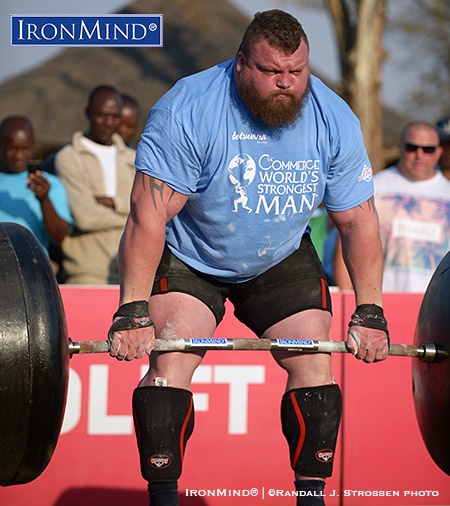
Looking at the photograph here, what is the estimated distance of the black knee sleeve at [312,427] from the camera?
13.5 feet

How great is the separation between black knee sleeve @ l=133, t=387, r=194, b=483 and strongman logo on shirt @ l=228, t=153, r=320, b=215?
0.77 m

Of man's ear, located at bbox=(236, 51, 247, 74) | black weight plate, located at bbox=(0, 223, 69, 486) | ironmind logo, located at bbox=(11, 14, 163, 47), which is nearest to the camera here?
black weight plate, located at bbox=(0, 223, 69, 486)

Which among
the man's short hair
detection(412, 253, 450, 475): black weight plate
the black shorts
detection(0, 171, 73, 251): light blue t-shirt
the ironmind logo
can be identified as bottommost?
detection(412, 253, 450, 475): black weight plate

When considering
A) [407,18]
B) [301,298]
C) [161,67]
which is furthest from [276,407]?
[407,18]

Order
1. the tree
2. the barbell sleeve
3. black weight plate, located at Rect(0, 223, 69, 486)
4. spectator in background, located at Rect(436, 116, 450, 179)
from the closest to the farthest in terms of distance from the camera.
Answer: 1. black weight plate, located at Rect(0, 223, 69, 486)
2. the barbell sleeve
3. spectator in background, located at Rect(436, 116, 450, 179)
4. the tree

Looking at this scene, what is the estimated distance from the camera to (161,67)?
14.8m

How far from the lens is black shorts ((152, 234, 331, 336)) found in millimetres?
4223

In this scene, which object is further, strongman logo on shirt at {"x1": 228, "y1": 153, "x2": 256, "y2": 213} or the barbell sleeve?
strongman logo on shirt at {"x1": 228, "y1": 153, "x2": 256, "y2": 213}

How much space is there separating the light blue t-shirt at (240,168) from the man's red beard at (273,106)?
0.17 feet

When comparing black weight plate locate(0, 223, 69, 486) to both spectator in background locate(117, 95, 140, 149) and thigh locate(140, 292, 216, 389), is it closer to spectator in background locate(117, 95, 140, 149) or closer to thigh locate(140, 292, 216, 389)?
thigh locate(140, 292, 216, 389)

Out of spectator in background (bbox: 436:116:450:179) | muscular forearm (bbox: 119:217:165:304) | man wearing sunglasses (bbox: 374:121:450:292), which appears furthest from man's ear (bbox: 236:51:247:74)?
spectator in background (bbox: 436:116:450:179)

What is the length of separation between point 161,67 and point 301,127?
11039 millimetres

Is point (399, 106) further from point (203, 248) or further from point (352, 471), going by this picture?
point (203, 248)

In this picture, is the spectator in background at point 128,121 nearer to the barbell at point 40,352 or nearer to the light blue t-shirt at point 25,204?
the light blue t-shirt at point 25,204
